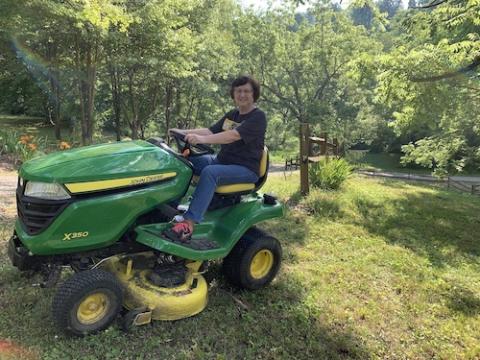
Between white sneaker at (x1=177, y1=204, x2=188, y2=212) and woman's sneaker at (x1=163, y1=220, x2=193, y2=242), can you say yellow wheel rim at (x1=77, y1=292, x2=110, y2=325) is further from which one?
white sneaker at (x1=177, y1=204, x2=188, y2=212)

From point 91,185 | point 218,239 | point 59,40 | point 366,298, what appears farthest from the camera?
point 59,40

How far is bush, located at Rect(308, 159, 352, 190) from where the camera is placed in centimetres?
786

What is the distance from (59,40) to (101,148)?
10564 millimetres

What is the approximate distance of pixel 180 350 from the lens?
114 inches

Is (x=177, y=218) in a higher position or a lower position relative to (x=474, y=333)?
higher

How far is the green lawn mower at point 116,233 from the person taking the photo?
275 centimetres

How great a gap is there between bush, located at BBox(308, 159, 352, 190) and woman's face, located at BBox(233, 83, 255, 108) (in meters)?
4.44

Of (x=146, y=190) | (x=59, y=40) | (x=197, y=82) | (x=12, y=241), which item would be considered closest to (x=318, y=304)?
(x=146, y=190)

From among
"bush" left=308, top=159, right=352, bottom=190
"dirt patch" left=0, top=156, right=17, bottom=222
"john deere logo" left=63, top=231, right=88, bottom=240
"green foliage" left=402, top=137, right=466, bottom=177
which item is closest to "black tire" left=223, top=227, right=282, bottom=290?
"john deere logo" left=63, top=231, right=88, bottom=240

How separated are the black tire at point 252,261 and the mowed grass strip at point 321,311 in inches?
4.2

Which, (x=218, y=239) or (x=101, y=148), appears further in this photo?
(x=218, y=239)

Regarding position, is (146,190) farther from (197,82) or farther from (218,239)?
(197,82)

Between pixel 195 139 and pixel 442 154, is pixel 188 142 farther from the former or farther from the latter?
pixel 442 154

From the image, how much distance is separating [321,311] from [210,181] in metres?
1.40
